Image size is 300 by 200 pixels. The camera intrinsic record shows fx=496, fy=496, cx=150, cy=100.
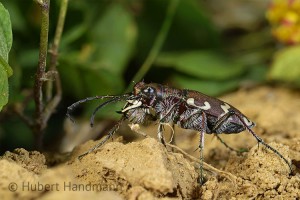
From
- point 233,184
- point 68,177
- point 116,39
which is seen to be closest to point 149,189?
point 68,177

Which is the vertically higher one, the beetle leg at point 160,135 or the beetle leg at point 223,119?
the beetle leg at point 223,119

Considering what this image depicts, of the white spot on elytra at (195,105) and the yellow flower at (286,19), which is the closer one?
the white spot on elytra at (195,105)

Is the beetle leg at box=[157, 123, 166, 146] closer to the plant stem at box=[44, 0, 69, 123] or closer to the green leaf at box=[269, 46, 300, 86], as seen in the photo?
the plant stem at box=[44, 0, 69, 123]

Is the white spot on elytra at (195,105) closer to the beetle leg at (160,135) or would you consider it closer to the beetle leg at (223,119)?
the beetle leg at (223,119)

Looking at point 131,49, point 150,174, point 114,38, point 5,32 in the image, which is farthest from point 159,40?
point 150,174

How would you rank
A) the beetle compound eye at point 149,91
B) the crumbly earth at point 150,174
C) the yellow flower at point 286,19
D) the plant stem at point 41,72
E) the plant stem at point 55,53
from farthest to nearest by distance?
the yellow flower at point 286,19, the plant stem at point 55,53, the beetle compound eye at point 149,91, the plant stem at point 41,72, the crumbly earth at point 150,174

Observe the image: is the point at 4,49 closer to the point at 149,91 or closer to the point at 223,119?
the point at 149,91

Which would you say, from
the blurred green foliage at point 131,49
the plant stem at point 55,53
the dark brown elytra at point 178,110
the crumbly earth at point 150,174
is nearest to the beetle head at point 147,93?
the dark brown elytra at point 178,110
